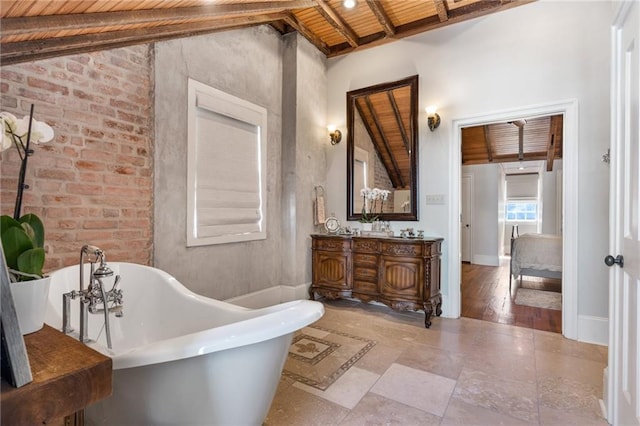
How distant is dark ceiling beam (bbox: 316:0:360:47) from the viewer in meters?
3.22

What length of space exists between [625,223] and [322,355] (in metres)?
2.01

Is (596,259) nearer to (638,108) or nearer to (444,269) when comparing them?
(444,269)

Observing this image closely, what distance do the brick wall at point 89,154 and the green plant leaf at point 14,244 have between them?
1281 mm

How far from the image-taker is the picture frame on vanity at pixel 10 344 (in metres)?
0.55

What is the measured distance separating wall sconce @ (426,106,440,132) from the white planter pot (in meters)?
3.45

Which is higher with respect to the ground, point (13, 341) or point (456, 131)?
point (456, 131)

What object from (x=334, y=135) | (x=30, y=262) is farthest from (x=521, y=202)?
(x=30, y=262)

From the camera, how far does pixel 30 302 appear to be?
89cm

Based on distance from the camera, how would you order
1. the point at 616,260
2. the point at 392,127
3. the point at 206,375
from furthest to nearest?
the point at 392,127 → the point at 616,260 → the point at 206,375

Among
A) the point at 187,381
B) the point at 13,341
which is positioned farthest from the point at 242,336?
the point at 13,341

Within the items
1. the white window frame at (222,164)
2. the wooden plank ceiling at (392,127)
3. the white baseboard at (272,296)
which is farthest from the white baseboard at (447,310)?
the white window frame at (222,164)

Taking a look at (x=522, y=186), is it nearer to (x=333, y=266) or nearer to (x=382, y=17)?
(x=382, y=17)

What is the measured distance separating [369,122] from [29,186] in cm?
330

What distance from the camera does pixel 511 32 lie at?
3.10 m
